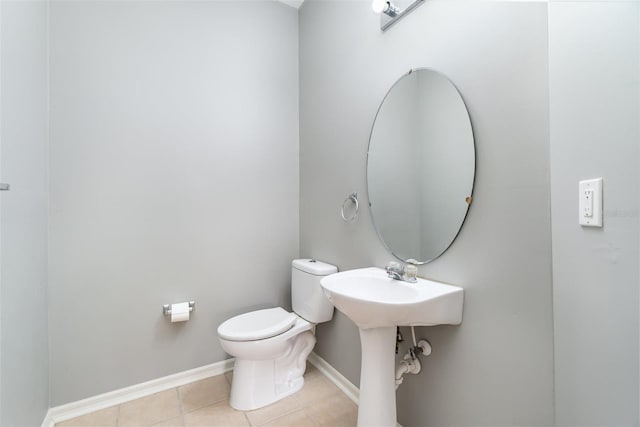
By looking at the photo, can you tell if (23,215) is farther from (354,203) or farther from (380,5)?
(380,5)

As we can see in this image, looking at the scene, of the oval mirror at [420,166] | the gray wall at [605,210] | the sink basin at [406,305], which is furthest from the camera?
the oval mirror at [420,166]

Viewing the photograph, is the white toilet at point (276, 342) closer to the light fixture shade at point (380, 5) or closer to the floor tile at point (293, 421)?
the floor tile at point (293, 421)

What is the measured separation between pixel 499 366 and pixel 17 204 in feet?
6.31

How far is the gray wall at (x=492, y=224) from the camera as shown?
860mm

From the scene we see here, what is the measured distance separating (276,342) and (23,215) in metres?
1.29

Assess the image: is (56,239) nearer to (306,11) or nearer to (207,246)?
(207,246)

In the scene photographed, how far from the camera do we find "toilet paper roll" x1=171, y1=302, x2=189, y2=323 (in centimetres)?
167

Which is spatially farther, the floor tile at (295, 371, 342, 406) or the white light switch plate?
the floor tile at (295, 371, 342, 406)

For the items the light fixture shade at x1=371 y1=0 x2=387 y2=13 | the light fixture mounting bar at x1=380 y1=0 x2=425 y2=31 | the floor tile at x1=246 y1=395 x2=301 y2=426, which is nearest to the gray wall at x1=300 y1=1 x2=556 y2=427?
the light fixture mounting bar at x1=380 y1=0 x2=425 y2=31

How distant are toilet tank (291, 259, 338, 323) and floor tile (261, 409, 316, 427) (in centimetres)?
49

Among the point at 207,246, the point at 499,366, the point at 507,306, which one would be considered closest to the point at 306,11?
the point at 207,246

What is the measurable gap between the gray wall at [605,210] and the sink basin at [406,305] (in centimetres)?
32

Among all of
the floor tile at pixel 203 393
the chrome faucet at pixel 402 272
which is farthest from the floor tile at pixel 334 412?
the chrome faucet at pixel 402 272

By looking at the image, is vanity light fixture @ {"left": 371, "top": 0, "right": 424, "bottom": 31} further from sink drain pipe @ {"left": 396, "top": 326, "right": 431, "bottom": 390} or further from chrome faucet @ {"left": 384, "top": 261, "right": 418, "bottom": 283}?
sink drain pipe @ {"left": 396, "top": 326, "right": 431, "bottom": 390}
